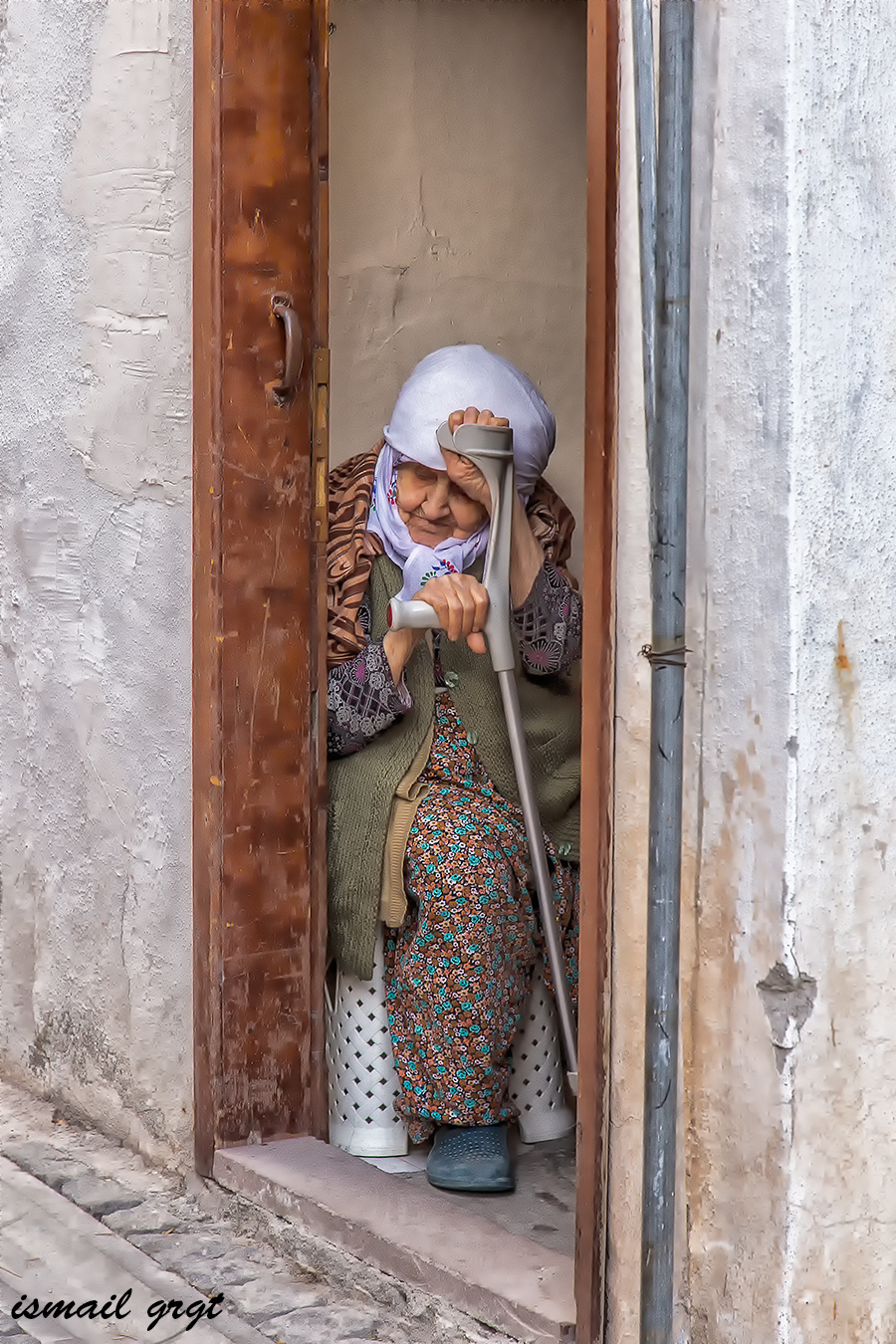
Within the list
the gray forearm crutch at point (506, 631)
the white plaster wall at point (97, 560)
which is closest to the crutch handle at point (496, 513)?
the gray forearm crutch at point (506, 631)

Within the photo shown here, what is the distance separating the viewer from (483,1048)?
303 centimetres

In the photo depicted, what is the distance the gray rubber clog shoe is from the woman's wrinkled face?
3.59 ft

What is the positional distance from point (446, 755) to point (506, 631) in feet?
0.93

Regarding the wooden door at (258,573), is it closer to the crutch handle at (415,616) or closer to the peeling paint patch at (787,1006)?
the crutch handle at (415,616)

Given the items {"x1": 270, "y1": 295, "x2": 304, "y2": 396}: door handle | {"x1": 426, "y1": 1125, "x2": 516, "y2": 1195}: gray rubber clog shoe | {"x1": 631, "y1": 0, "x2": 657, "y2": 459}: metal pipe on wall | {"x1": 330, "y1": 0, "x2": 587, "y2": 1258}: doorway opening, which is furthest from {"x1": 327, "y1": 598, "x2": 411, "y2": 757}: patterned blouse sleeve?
{"x1": 631, "y1": 0, "x2": 657, "y2": 459}: metal pipe on wall

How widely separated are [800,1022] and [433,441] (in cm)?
153

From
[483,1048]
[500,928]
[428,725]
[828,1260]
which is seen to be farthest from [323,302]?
[828,1260]

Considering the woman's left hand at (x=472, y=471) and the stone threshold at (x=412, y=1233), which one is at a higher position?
the woman's left hand at (x=472, y=471)

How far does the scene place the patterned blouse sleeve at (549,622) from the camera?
3252 millimetres

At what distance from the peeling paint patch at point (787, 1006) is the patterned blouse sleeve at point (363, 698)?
1.24 metres

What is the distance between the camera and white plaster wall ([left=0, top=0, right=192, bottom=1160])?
3.10 meters

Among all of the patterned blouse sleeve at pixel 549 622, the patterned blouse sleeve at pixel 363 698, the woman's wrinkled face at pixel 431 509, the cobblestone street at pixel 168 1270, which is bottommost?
the cobblestone street at pixel 168 1270

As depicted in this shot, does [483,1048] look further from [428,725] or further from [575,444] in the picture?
[575,444]

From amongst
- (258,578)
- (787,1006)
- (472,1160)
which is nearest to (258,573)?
(258,578)
